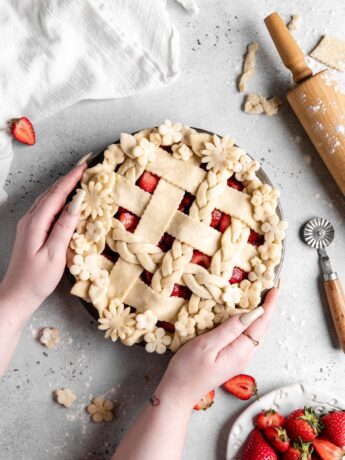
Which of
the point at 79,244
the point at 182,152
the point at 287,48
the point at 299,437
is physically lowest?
the point at 299,437

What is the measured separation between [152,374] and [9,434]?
43 cm

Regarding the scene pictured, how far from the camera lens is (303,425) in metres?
1.62

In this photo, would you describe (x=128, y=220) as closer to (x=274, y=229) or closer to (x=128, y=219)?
(x=128, y=219)

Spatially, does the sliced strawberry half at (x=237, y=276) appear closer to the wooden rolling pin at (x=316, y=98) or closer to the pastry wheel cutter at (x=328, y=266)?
the pastry wheel cutter at (x=328, y=266)

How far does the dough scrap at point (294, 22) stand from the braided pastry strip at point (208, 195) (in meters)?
0.51

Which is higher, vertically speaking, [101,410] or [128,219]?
[128,219]

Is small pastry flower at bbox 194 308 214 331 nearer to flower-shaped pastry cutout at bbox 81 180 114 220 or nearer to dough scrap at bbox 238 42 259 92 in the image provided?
flower-shaped pastry cutout at bbox 81 180 114 220

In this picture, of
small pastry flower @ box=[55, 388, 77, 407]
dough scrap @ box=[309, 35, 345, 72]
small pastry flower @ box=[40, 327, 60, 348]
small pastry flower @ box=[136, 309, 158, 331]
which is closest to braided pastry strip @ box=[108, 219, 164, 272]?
small pastry flower @ box=[136, 309, 158, 331]

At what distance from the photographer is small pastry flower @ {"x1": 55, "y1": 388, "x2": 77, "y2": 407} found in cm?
170

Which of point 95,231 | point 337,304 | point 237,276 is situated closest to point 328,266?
point 337,304

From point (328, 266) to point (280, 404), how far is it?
1.32 ft

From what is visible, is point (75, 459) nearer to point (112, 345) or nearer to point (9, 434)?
point (9, 434)

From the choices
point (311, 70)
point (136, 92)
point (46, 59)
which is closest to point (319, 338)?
point (311, 70)

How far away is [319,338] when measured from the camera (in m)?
1.72
